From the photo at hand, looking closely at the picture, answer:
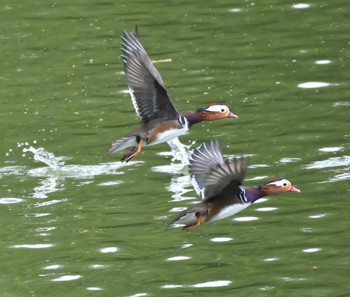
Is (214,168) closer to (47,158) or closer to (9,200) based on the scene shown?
(9,200)

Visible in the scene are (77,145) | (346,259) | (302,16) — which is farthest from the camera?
(302,16)

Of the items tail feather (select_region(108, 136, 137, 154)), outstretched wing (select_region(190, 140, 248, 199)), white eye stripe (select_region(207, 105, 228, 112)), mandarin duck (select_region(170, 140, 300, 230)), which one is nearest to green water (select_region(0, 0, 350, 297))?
mandarin duck (select_region(170, 140, 300, 230))

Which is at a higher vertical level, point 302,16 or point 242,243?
point 302,16

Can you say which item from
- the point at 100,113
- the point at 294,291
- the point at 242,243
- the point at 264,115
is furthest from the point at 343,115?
the point at 294,291

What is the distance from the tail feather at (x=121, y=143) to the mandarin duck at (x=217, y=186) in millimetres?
1399

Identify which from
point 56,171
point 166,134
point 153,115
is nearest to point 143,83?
point 153,115

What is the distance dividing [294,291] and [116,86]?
7.27 metres

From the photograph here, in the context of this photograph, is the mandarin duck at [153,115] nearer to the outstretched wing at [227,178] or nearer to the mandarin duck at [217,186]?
the mandarin duck at [217,186]

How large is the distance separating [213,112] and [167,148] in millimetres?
2977

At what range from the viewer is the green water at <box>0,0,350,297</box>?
1233 centimetres

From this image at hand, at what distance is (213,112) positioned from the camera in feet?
43.5

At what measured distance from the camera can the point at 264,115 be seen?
55.9 feet

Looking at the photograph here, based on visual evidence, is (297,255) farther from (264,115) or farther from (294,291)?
(264,115)

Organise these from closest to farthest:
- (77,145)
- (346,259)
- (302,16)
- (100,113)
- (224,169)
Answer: (224,169), (346,259), (77,145), (100,113), (302,16)
